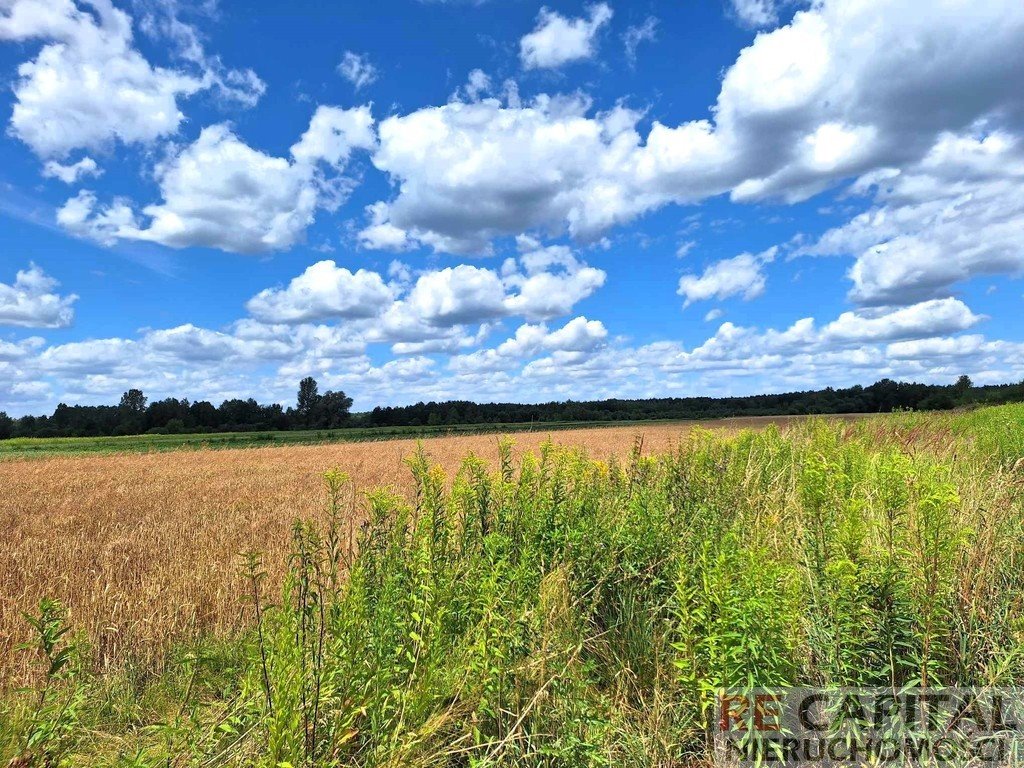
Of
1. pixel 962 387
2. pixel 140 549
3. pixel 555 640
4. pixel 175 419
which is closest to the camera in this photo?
pixel 555 640

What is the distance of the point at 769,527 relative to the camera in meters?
4.71

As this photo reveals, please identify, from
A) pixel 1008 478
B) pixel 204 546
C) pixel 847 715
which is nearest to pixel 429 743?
pixel 847 715

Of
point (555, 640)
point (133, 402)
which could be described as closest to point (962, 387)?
point (555, 640)

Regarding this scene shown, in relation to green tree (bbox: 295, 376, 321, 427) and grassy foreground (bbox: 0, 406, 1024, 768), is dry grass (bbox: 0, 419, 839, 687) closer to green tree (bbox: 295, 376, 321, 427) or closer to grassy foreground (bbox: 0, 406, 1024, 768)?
grassy foreground (bbox: 0, 406, 1024, 768)

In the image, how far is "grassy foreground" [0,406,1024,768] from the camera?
9.66 feet

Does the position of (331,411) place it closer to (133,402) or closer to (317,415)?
(317,415)

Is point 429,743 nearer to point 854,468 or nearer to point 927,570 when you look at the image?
point 927,570

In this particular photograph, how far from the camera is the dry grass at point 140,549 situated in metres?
6.39

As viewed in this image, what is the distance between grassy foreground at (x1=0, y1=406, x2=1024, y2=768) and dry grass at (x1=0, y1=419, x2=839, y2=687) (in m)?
0.76

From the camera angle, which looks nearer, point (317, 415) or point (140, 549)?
point (140, 549)

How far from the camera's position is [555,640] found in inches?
145

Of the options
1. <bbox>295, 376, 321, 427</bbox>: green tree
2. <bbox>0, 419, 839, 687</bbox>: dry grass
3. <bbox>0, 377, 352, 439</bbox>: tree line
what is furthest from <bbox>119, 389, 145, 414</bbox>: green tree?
<bbox>0, 419, 839, 687</bbox>: dry grass

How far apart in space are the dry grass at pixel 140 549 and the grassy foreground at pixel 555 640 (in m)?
0.76

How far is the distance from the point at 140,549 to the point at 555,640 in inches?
326
